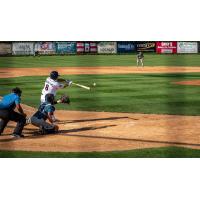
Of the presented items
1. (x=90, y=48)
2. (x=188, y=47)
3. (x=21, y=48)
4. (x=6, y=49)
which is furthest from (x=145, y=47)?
(x=6, y=49)

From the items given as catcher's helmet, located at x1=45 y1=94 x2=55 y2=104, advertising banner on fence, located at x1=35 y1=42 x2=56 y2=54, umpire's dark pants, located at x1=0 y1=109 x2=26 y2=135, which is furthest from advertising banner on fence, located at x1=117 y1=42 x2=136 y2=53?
umpire's dark pants, located at x1=0 y1=109 x2=26 y2=135

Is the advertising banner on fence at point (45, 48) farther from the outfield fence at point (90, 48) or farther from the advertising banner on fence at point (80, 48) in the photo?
the advertising banner on fence at point (80, 48)

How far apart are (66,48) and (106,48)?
192 inches

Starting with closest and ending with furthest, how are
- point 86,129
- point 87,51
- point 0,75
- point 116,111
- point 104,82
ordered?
point 86,129 < point 116,111 < point 104,82 < point 0,75 < point 87,51

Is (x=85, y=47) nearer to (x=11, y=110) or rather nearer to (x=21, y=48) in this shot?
(x=21, y=48)

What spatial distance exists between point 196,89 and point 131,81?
14.8ft

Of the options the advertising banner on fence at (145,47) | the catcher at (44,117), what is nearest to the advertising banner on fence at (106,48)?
the advertising banner on fence at (145,47)

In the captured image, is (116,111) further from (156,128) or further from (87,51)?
(87,51)

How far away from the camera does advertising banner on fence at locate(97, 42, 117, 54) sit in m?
48.6

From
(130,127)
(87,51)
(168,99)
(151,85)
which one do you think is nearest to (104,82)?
(151,85)

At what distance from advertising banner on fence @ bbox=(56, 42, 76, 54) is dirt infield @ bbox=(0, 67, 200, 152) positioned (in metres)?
32.8

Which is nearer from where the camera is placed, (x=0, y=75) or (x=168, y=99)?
(x=168, y=99)

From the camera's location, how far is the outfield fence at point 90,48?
146ft

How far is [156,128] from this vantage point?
39.1 ft
